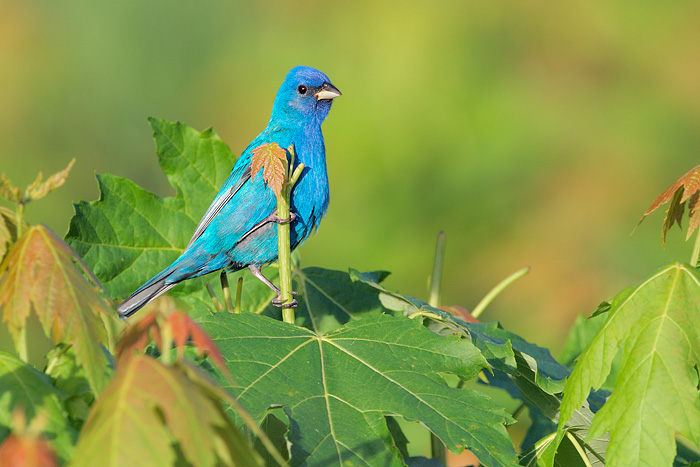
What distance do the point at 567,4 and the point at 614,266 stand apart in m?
3.46

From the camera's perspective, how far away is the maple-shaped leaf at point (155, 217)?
2145mm

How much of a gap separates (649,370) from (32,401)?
0.97m

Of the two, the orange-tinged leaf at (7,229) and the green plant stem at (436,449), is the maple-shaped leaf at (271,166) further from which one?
the green plant stem at (436,449)

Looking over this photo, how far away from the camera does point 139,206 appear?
7.40 ft

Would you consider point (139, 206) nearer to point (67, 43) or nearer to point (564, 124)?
point (564, 124)

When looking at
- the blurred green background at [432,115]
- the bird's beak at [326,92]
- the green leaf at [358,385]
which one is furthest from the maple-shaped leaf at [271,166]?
the blurred green background at [432,115]

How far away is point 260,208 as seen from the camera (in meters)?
2.92

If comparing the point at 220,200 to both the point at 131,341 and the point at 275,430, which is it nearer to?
the point at 275,430

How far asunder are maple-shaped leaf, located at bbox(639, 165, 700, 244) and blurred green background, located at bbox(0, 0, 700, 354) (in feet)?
12.9

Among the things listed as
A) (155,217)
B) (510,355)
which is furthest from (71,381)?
(155,217)

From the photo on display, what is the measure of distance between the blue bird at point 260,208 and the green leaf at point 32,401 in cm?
123

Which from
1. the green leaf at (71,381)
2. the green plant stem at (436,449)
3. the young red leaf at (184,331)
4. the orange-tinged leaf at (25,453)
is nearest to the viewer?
the orange-tinged leaf at (25,453)

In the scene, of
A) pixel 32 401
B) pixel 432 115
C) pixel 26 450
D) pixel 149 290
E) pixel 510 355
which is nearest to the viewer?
pixel 26 450

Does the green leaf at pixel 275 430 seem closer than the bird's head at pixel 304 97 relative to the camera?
Yes
